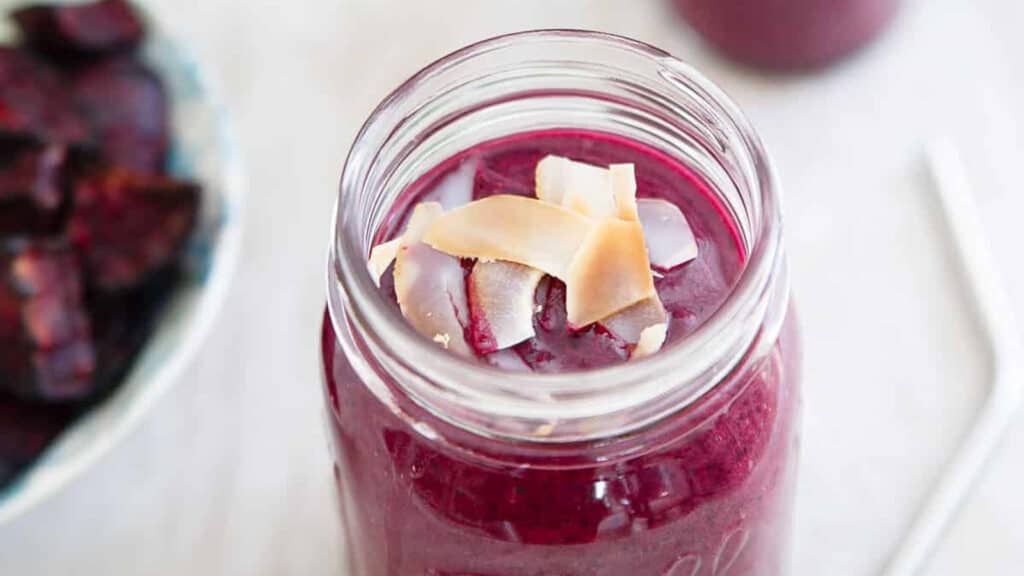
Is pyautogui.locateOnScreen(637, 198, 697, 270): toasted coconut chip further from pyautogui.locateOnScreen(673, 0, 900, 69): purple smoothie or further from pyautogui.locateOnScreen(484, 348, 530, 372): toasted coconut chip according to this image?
pyautogui.locateOnScreen(673, 0, 900, 69): purple smoothie

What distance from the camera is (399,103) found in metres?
0.61

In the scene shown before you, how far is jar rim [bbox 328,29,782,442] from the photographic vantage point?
1.68 feet

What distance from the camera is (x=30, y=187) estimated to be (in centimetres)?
98

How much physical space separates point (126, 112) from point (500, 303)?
1.87ft

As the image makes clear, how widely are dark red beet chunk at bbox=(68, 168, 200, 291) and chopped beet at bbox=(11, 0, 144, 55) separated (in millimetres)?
129

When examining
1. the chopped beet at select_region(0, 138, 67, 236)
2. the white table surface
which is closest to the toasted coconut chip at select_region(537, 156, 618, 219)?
the white table surface

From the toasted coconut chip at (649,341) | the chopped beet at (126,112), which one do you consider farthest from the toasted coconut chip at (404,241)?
the chopped beet at (126,112)

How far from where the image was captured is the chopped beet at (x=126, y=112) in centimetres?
105

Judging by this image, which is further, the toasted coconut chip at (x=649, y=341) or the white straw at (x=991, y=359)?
the white straw at (x=991, y=359)

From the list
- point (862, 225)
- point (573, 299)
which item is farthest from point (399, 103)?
point (862, 225)

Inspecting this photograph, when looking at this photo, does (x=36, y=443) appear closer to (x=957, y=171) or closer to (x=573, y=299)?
(x=573, y=299)

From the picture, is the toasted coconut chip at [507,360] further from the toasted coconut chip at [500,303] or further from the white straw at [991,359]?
the white straw at [991,359]

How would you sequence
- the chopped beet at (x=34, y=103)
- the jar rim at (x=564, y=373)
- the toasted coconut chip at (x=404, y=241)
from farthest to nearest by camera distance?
1. the chopped beet at (x=34, y=103)
2. the toasted coconut chip at (x=404, y=241)
3. the jar rim at (x=564, y=373)

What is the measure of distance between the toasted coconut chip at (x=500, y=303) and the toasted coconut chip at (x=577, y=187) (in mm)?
42
